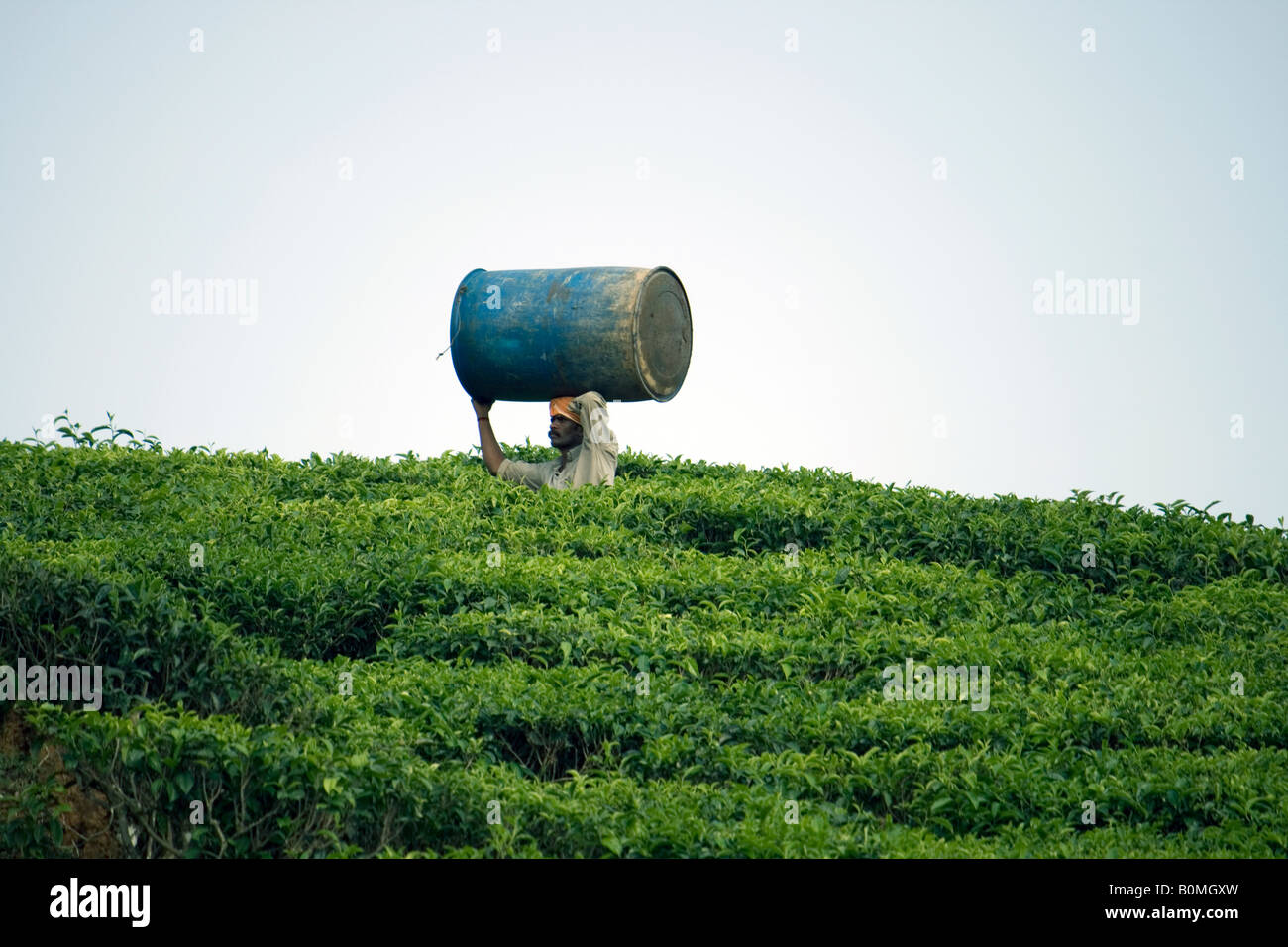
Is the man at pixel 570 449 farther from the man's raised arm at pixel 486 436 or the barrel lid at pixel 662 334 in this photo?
the barrel lid at pixel 662 334

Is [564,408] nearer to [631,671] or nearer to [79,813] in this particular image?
[631,671]

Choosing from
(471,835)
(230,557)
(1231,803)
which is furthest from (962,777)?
(230,557)

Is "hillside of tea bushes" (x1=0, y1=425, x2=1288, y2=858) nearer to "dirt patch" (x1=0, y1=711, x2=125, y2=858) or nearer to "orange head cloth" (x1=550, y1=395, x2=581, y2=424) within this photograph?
"dirt patch" (x1=0, y1=711, x2=125, y2=858)

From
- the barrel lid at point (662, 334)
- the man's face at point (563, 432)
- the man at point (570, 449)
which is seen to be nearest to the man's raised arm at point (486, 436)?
the man at point (570, 449)

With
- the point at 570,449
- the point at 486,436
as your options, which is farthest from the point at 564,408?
the point at 486,436

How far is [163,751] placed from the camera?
5379mm

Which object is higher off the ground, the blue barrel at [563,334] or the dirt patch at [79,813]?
the blue barrel at [563,334]

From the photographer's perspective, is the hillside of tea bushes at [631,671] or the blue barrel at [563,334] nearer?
the hillside of tea bushes at [631,671]

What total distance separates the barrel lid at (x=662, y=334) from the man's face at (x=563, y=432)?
2.01 ft

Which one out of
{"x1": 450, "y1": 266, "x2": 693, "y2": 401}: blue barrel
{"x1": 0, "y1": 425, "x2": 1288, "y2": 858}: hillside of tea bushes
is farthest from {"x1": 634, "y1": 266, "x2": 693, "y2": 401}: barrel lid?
{"x1": 0, "y1": 425, "x2": 1288, "y2": 858}: hillside of tea bushes

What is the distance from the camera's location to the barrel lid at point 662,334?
10516mm

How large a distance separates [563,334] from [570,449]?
0.93m

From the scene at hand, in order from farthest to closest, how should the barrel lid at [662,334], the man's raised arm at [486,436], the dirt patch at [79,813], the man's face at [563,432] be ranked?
1. the man's raised arm at [486,436]
2. the man's face at [563,432]
3. the barrel lid at [662,334]
4. the dirt patch at [79,813]
